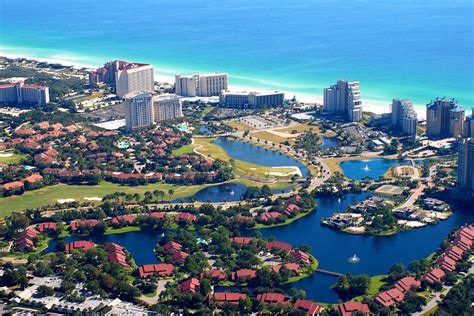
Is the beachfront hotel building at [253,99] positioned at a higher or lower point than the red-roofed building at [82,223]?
higher

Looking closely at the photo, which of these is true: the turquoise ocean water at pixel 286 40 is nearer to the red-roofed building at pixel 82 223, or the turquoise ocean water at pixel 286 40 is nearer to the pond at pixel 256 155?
the pond at pixel 256 155

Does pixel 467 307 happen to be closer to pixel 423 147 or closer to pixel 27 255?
pixel 27 255

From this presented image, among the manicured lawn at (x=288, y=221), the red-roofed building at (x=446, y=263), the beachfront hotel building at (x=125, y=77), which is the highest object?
the beachfront hotel building at (x=125, y=77)

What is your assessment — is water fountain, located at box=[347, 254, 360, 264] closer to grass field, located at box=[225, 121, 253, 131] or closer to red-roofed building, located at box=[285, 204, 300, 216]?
red-roofed building, located at box=[285, 204, 300, 216]

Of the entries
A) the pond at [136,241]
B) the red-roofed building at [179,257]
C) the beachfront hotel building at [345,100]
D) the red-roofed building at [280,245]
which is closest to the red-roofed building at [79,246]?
the pond at [136,241]

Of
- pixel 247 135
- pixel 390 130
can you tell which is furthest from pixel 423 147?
pixel 247 135

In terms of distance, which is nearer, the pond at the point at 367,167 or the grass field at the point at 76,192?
the grass field at the point at 76,192
